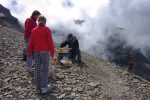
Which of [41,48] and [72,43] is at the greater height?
[72,43]

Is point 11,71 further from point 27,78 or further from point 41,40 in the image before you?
point 41,40

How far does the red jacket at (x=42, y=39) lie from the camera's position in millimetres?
11703

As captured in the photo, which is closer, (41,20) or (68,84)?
(41,20)

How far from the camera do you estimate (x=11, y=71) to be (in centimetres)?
1463

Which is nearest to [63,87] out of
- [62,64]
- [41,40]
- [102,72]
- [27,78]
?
[27,78]

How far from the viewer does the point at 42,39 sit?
11766 millimetres

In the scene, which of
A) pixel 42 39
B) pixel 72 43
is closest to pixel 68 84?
pixel 42 39

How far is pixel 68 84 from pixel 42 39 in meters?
2.97

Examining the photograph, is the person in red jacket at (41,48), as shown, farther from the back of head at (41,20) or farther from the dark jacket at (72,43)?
the dark jacket at (72,43)

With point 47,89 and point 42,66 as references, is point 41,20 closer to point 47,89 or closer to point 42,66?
point 42,66

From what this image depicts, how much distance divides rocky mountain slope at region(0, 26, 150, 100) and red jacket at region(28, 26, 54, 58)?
179cm

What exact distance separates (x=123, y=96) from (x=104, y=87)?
1064mm

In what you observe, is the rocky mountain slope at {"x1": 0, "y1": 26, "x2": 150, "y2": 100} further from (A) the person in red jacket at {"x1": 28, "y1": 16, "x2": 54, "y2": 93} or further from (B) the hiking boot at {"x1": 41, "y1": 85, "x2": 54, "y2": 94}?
(A) the person in red jacket at {"x1": 28, "y1": 16, "x2": 54, "y2": 93}

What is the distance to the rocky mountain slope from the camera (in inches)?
492
